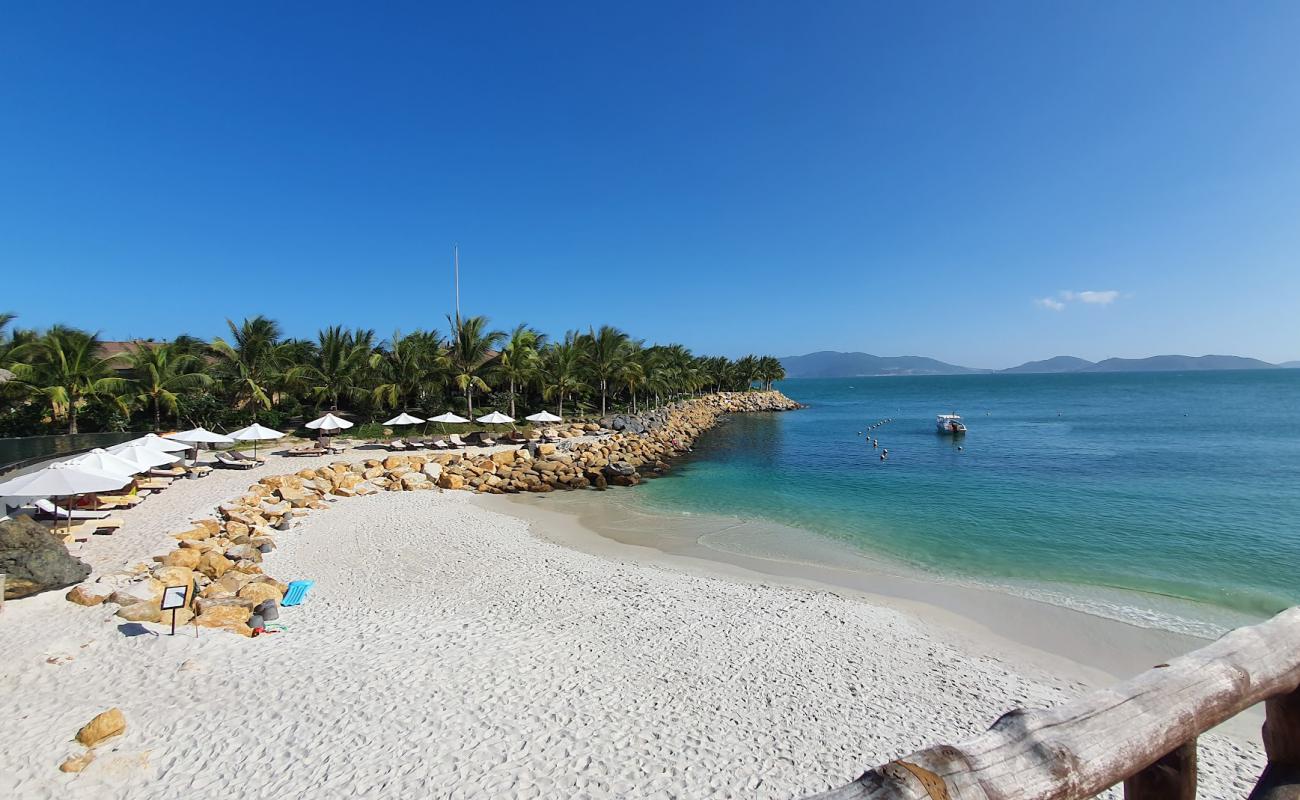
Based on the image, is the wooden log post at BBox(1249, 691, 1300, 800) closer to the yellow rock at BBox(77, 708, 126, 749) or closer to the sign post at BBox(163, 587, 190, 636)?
the yellow rock at BBox(77, 708, 126, 749)

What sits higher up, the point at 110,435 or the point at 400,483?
the point at 110,435

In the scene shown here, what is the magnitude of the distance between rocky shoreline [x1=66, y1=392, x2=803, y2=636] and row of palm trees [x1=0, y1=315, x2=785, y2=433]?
6258mm

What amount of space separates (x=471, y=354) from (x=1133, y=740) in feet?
116

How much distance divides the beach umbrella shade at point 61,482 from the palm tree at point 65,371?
15.1 meters

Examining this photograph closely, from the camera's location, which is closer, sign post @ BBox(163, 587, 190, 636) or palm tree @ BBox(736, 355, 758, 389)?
sign post @ BBox(163, 587, 190, 636)

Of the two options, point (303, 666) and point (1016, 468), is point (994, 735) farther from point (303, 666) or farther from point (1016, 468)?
point (1016, 468)

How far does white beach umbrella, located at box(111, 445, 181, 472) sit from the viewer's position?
14.2 m

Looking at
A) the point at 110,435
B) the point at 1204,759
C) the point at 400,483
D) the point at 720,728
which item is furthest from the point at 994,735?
the point at 110,435

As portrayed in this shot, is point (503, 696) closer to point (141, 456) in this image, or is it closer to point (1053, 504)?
point (141, 456)

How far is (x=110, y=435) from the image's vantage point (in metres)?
18.7

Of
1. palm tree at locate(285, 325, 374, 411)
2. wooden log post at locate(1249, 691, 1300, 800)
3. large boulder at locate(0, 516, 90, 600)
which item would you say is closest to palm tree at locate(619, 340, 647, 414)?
palm tree at locate(285, 325, 374, 411)

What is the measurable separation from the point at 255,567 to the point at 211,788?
21.6 ft

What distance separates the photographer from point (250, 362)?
31.0 m

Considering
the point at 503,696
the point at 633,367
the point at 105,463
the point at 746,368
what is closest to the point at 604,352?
the point at 633,367
